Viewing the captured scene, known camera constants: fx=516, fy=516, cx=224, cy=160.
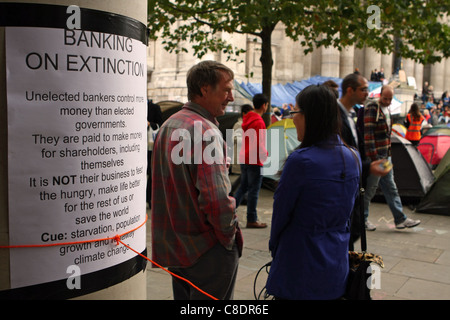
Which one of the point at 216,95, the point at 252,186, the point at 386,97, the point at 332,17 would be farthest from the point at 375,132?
the point at 216,95

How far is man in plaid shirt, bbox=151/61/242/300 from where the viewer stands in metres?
2.65

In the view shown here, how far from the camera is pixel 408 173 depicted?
9695 millimetres

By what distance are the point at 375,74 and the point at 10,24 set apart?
105 feet

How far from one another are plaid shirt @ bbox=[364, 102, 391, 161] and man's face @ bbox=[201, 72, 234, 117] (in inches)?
175

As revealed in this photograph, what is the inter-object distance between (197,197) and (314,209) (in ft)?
Result: 2.03

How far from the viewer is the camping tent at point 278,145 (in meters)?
10.5

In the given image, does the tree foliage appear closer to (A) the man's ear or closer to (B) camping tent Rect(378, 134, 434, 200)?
(B) camping tent Rect(378, 134, 434, 200)

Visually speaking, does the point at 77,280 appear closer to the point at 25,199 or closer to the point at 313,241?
the point at 25,199

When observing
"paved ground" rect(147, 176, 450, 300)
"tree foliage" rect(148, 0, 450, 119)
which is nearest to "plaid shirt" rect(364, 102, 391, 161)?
"paved ground" rect(147, 176, 450, 300)

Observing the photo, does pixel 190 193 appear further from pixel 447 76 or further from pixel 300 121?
pixel 447 76

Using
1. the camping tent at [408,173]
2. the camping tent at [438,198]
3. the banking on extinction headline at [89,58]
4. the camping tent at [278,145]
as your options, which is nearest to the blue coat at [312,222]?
the banking on extinction headline at [89,58]

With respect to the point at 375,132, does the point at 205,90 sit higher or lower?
higher

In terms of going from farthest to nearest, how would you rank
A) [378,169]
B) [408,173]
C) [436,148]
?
[436,148] → [408,173] → [378,169]
